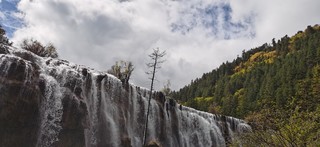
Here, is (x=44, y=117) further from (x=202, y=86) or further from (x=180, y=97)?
(x=202, y=86)

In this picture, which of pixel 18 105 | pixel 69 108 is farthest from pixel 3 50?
pixel 69 108

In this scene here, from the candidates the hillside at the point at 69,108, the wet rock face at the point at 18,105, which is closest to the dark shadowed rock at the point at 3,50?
the hillside at the point at 69,108

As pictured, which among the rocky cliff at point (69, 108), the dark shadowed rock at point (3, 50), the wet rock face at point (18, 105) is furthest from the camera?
the dark shadowed rock at point (3, 50)

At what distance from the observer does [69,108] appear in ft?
114

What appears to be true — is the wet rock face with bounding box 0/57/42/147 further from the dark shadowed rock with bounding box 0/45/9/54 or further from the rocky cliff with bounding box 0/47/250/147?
the dark shadowed rock with bounding box 0/45/9/54

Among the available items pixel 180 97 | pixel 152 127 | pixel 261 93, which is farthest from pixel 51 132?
pixel 180 97

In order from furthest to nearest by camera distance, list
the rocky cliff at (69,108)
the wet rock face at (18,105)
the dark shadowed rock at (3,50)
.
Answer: the dark shadowed rock at (3,50)
the rocky cliff at (69,108)
the wet rock face at (18,105)

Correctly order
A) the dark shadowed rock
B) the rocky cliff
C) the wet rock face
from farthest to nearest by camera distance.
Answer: the dark shadowed rock
the rocky cliff
the wet rock face

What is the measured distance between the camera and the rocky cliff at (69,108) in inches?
1228

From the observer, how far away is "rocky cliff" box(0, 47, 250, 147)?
31188 mm

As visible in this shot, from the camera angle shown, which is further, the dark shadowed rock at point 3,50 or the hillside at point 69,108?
the dark shadowed rock at point 3,50

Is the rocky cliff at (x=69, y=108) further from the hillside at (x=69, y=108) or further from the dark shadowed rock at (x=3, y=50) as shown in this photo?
the dark shadowed rock at (x=3, y=50)

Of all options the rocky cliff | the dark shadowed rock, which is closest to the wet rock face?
the rocky cliff

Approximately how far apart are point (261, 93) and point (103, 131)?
99568 mm
